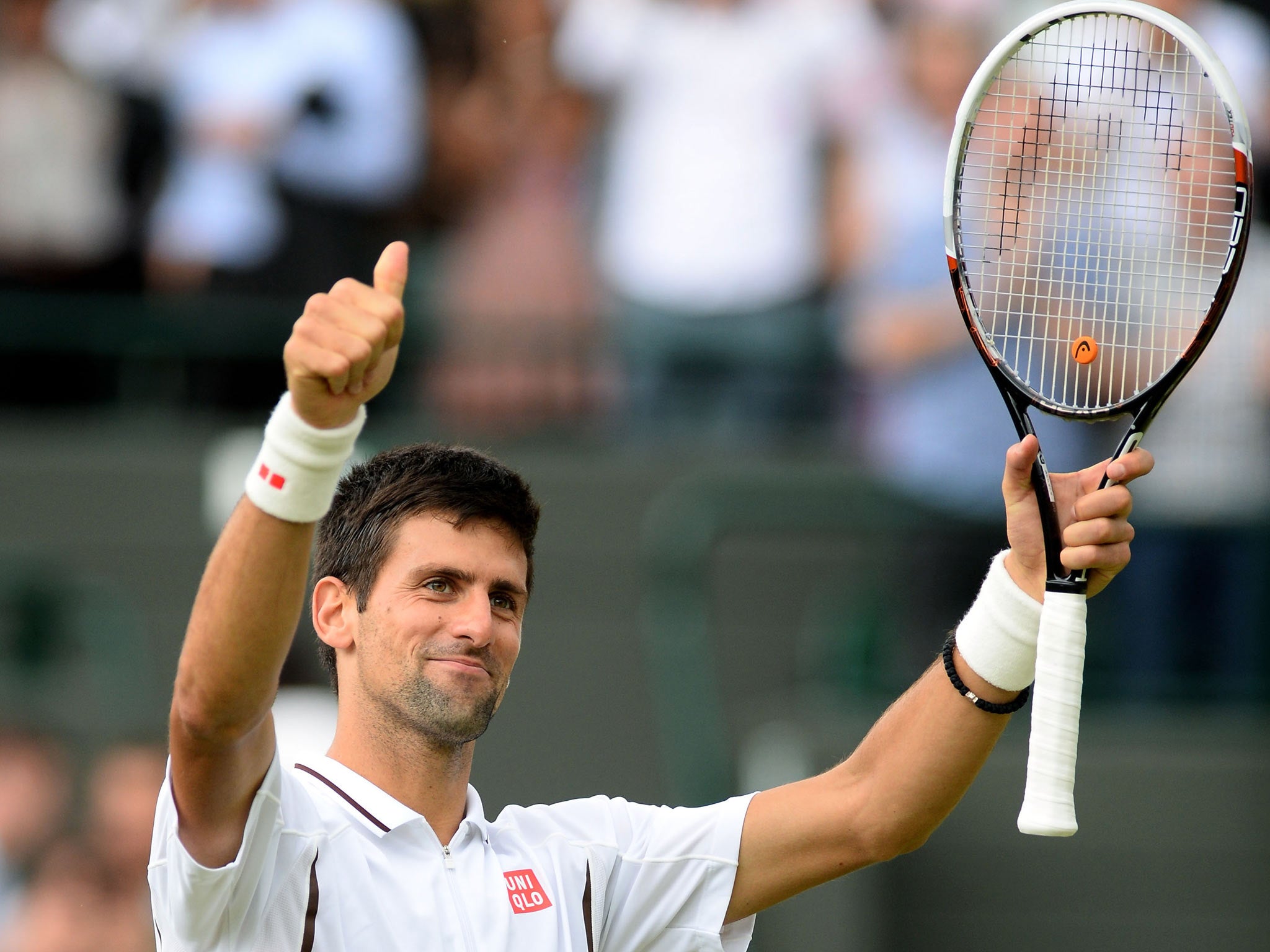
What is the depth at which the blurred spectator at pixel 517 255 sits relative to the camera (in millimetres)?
7945

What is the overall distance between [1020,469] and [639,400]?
16.2ft

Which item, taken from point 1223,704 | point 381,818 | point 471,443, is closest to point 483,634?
point 381,818

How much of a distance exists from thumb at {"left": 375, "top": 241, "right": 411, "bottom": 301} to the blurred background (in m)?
4.17

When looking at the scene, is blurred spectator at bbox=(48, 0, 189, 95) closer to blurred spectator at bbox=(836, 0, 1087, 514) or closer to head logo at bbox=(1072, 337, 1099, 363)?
blurred spectator at bbox=(836, 0, 1087, 514)

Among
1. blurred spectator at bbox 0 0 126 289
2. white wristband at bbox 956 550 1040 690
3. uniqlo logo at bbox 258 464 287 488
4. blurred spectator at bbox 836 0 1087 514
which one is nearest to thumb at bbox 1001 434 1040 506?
white wristband at bbox 956 550 1040 690

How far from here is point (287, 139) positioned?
7617 millimetres

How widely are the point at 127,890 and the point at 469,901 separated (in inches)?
139

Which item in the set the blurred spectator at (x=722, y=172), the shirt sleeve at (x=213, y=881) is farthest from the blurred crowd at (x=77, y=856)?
the shirt sleeve at (x=213, y=881)

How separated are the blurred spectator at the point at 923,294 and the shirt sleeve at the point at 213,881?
3818 millimetres

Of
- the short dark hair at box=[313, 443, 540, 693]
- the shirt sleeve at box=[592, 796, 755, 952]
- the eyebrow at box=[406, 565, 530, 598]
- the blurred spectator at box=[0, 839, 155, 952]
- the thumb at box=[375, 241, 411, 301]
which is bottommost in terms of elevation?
the blurred spectator at box=[0, 839, 155, 952]

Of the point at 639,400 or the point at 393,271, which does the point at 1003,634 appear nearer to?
the point at 393,271

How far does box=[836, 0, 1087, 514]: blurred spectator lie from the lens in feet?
22.2

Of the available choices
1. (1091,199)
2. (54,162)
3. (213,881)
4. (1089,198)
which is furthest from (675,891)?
(54,162)

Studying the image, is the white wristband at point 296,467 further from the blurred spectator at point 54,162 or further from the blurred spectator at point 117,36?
the blurred spectator at point 117,36
